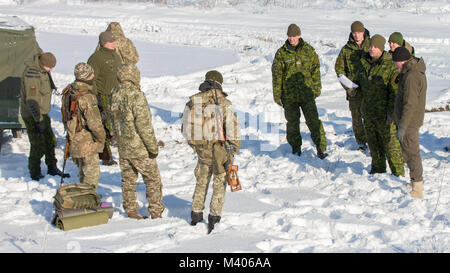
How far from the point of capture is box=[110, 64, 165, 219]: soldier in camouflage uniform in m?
5.30

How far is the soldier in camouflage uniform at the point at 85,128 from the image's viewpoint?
5.75 meters

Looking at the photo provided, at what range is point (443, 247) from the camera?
15.6 ft

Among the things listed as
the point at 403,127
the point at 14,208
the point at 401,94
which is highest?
the point at 401,94

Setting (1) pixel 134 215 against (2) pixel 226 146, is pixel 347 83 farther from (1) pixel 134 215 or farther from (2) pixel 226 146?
(1) pixel 134 215

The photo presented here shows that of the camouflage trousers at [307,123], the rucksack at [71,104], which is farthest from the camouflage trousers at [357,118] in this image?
the rucksack at [71,104]

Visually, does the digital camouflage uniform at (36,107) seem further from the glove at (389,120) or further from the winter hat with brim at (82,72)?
the glove at (389,120)

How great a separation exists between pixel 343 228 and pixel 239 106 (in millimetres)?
6832

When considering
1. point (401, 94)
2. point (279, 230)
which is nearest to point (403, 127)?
point (401, 94)

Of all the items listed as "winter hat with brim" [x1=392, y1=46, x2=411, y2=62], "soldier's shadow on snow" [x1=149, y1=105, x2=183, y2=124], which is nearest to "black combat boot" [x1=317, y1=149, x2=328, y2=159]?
"winter hat with brim" [x1=392, y1=46, x2=411, y2=62]

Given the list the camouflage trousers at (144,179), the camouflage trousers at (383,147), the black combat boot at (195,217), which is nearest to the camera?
the black combat boot at (195,217)

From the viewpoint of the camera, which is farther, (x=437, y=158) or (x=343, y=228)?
(x=437, y=158)

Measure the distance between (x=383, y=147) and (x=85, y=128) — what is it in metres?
4.18

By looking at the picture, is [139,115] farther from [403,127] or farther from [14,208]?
Result: [403,127]

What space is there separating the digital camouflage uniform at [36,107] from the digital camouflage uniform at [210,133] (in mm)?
2778
